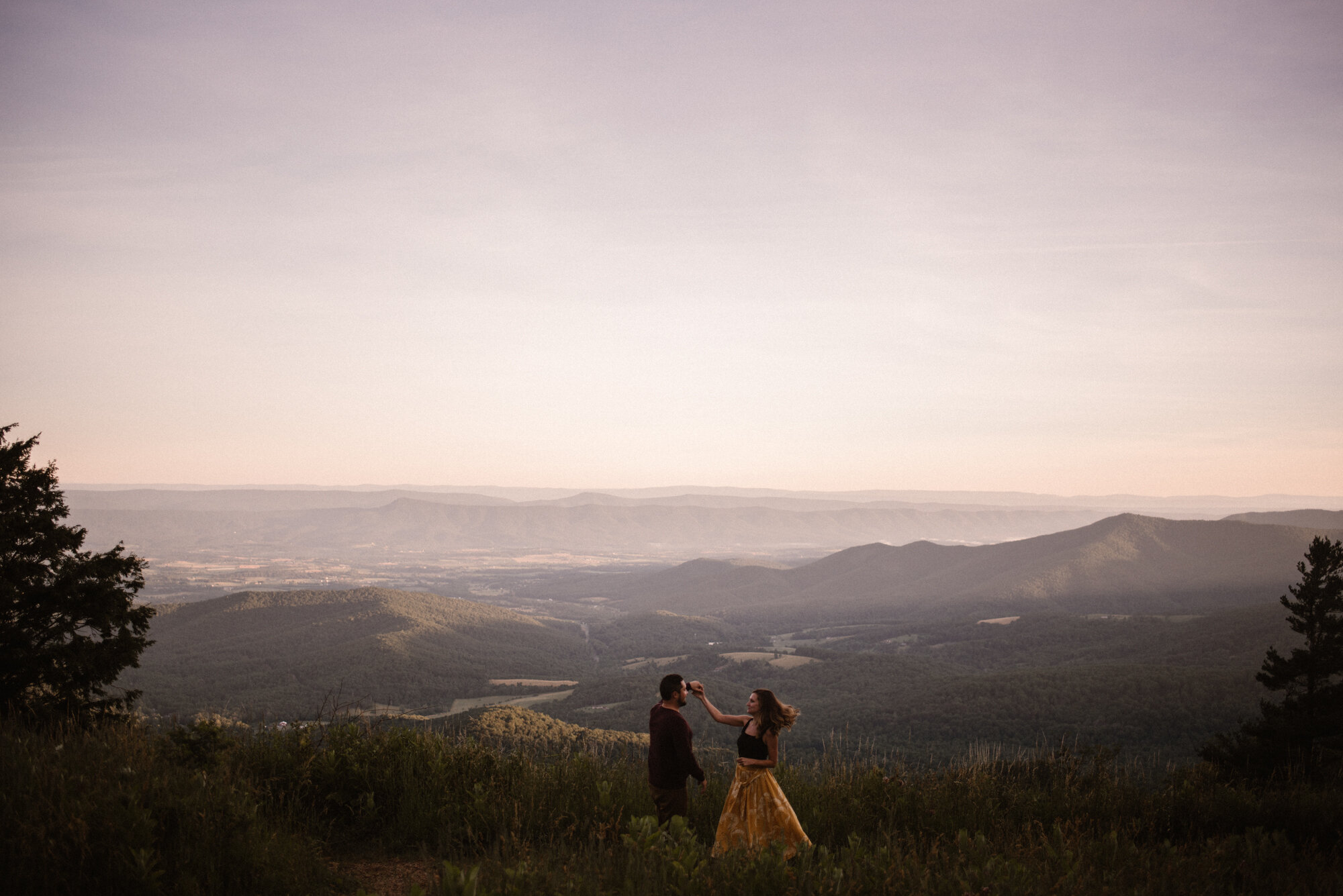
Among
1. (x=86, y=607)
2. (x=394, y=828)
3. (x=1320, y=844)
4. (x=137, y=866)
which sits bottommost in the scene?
(x=1320, y=844)

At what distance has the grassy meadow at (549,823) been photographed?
16.1 ft

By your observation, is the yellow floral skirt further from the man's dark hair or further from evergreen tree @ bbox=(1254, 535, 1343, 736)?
evergreen tree @ bbox=(1254, 535, 1343, 736)

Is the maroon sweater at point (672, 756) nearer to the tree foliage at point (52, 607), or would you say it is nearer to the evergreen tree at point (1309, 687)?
the tree foliage at point (52, 607)

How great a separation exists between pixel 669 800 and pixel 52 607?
8670mm

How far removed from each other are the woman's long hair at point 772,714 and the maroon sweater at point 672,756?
74 cm

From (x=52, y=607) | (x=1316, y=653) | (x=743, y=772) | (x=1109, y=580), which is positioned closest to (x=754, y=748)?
(x=743, y=772)

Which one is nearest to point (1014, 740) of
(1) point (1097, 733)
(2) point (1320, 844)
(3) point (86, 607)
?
(1) point (1097, 733)

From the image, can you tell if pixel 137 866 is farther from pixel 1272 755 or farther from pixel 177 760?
pixel 1272 755

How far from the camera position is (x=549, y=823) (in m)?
7.44

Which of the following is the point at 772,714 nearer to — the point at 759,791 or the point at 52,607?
the point at 759,791

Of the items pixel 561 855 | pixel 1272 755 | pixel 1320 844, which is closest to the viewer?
pixel 561 855

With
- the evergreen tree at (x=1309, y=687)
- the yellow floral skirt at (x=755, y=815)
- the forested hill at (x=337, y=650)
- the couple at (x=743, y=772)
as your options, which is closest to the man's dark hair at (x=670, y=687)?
the couple at (x=743, y=772)

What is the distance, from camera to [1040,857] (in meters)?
6.54

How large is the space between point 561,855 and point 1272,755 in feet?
102
